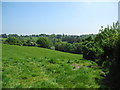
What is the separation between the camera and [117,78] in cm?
443

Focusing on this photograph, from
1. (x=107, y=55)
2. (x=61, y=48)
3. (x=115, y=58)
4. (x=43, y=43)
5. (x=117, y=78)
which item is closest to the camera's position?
(x=117, y=78)

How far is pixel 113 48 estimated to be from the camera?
17.9ft

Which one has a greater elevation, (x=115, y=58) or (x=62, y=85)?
(x=115, y=58)

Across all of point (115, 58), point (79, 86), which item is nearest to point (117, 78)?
point (115, 58)

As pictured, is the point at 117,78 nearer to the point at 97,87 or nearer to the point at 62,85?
the point at 97,87

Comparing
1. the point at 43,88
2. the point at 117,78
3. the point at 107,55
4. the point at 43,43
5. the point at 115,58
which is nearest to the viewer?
the point at 43,88

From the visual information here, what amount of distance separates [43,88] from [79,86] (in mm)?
1344

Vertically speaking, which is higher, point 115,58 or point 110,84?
point 115,58

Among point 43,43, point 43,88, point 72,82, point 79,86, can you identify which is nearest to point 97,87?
point 79,86

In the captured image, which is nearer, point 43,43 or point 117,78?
point 117,78

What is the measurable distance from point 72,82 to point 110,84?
59.3 inches

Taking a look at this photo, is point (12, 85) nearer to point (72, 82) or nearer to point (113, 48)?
point (72, 82)

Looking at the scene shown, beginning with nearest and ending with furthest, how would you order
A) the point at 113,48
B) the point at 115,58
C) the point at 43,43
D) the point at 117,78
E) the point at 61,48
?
the point at 117,78 → the point at 115,58 → the point at 113,48 → the point at 61,48 → the point at 43,43

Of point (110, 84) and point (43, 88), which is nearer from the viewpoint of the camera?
point (43, 88)
